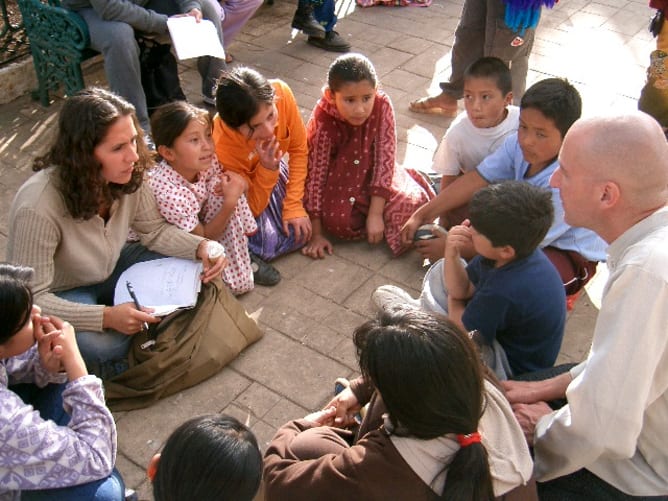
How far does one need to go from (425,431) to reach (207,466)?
0.52 metres

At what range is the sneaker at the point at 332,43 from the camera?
5754 mm

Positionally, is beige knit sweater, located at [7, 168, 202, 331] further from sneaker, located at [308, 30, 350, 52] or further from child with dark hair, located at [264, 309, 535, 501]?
sneaker, located at [308, 30, 350, 52]

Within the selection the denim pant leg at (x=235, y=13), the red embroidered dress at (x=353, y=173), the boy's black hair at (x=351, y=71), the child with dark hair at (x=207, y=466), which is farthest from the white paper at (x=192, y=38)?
the child with dark hair at (x=207, y=466)

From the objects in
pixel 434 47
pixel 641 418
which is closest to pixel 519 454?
pixel 641 418

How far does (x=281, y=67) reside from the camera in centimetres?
552

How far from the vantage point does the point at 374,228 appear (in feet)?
12.3

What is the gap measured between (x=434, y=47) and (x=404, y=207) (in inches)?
102

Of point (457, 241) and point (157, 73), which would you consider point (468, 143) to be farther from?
point (157, 73)

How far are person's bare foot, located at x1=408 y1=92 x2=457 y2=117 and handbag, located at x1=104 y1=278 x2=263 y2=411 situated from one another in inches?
98.6

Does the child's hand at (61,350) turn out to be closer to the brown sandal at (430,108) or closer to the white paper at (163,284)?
the white paper at (163,284)

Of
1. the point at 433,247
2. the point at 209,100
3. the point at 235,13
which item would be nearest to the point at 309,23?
the point at 235,13

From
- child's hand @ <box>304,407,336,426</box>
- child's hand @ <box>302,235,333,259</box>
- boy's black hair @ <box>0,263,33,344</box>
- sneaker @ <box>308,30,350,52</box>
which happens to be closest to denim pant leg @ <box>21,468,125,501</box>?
boy's black hair @ <box>0,263,33,344</box>

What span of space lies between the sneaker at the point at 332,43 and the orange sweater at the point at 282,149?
227 centimetres

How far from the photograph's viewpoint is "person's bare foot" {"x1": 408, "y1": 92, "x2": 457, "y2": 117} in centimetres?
494
